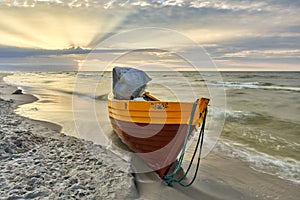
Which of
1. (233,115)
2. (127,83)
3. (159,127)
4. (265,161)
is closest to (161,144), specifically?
(159,127)

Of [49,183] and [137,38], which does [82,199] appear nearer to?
[49,183]

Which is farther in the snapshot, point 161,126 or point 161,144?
point 161,144

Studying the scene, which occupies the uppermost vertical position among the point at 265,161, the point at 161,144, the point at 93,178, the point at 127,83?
the point at 127,83

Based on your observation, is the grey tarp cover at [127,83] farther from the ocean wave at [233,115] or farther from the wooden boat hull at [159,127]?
the ocean wave at [233,115]

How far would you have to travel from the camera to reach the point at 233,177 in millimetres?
5582

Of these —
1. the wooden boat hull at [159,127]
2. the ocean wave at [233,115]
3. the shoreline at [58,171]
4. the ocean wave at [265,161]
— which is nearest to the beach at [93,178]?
the shoreline at [58,171]

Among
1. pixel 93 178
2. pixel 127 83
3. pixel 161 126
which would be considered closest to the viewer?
pixel 93 178

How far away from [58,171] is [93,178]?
2.03 feet

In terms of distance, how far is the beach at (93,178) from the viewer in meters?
3.78

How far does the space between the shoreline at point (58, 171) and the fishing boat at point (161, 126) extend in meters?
0.77

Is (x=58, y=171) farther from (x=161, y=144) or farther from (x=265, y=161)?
(x=265, y=161)

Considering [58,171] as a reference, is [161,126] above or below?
above

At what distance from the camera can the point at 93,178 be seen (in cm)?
426

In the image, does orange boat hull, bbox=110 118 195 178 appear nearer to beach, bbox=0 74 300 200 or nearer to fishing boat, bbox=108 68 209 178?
fishing boat, bbox=108 68 209 178
